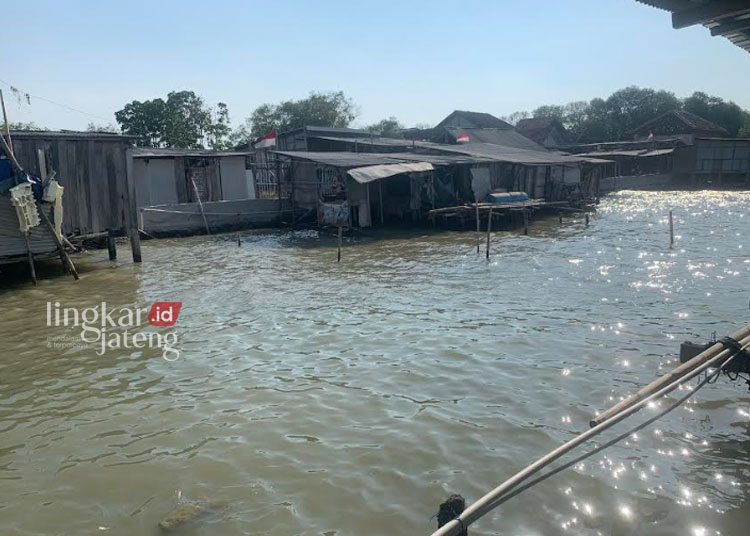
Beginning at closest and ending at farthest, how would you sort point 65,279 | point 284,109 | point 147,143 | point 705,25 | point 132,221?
point 705,25, point 65,279, point 132,221, point 147,143, point 284,109

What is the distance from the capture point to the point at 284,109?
176 feet

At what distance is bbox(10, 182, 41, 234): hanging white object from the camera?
1214 centimetres

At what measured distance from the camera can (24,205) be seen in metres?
12.3

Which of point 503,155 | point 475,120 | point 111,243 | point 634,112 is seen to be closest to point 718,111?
point 634,112

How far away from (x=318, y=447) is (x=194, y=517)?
148cm

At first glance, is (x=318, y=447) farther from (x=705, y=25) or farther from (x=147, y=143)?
(x=147, y=143)

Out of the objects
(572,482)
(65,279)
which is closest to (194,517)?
(572,482)

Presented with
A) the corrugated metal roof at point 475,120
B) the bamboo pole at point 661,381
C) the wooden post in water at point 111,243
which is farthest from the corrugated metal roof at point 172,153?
the corrugated metal roof at point 475,120

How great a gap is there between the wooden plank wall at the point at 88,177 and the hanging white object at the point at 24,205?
1.15 metres

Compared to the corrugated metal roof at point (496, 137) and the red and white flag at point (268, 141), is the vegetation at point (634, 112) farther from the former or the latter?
the red and white flag at point (268, 141)

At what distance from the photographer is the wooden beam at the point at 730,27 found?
527 cm

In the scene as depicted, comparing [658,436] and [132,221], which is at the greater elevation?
[132,221]

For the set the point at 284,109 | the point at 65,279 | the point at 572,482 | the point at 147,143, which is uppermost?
the point at 284,109

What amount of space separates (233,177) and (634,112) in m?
48.7
